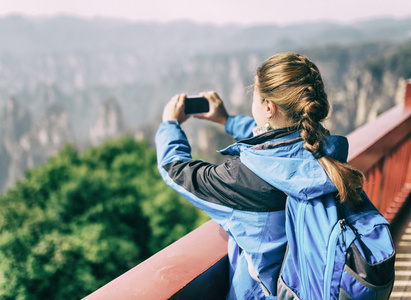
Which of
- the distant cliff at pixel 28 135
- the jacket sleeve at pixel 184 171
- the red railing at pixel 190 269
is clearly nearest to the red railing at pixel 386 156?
the red railing at pixel 190 269

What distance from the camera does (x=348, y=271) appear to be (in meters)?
0.85

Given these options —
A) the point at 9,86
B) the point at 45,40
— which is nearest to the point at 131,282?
the point at 9,86

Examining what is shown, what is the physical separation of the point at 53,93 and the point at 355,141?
11166 cm

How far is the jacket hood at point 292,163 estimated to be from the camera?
3.03 ft

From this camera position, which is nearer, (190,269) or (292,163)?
(292,163)

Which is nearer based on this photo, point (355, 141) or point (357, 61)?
point (355, 141)

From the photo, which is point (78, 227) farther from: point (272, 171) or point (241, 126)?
point (272, 171)

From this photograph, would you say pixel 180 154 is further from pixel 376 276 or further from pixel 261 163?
pixel 376 276

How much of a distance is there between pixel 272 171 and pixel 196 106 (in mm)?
619

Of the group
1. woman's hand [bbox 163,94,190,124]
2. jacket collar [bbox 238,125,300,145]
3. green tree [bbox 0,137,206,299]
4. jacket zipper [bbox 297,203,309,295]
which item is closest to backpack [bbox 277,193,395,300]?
jacket zipper [bbox 297,203,309,295]

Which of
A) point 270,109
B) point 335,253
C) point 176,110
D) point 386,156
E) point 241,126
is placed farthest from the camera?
point 386,156

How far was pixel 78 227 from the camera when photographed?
47.0ft

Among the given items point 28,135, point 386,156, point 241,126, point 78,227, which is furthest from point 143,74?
point 241,126

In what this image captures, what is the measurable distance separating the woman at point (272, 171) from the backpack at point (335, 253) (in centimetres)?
3
